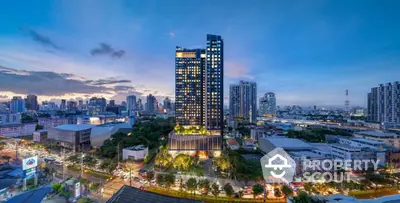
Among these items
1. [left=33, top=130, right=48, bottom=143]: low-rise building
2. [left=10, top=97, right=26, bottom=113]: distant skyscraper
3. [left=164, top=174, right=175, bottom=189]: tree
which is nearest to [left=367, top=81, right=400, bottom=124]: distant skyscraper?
[left=164, top=174, right=175, bottom=189]: tree

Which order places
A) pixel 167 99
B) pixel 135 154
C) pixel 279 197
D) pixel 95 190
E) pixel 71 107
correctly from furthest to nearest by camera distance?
pixel 167 99, pixel 71 107, pixel 135 154, pixel 95 190, pixel 279 197

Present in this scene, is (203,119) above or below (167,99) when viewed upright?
below

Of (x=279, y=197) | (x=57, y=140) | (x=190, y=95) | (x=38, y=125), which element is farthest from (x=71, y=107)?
(x=279, y=197)

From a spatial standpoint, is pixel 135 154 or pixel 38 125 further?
pixel 38 125

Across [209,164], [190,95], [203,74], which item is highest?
[203,74]

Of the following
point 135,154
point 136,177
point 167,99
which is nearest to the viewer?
point 136,177

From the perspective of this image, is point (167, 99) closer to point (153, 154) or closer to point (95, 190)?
point (153, 154)

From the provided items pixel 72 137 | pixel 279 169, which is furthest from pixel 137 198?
pixel 72 137

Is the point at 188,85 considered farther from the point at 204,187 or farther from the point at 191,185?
the point at 204,187
